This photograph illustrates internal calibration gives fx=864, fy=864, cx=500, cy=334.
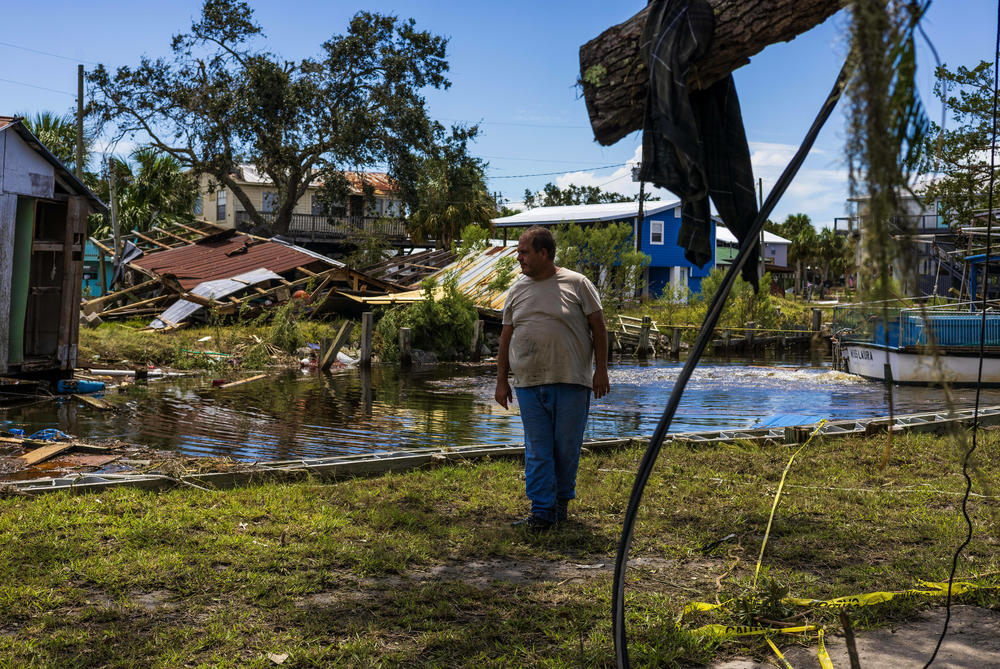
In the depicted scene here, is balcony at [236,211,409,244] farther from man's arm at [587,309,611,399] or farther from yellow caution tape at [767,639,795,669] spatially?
yellow caution tape at [767,639,795,669]

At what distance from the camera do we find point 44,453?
349 inches

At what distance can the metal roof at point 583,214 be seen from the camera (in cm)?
4788

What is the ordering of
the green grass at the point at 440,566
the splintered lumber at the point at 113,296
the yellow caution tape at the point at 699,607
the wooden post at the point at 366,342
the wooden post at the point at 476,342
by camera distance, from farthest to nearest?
the wooden post at the point at 476,342 < the splintered lumber at the point at 113,296 < the wooden post at the point at 366,342 < the yellow caution tape at the point at 699,607 < the green grass at the point at 440,566

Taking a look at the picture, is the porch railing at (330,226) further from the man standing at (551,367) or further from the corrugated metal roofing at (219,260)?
the man standing at (551,367)

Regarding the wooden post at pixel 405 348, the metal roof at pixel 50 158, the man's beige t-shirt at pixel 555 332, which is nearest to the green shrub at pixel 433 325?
the wooden post at pixel 405 348

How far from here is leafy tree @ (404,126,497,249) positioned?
4709 cm

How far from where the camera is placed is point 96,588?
443 centimetres

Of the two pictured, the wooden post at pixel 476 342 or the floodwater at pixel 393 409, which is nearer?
the floodwater at pixel 393 409

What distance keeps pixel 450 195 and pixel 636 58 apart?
44429 mm

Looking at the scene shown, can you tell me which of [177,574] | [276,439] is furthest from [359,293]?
[177,574]

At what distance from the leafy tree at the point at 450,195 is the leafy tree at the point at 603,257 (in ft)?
40.4

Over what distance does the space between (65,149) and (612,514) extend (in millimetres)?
39704

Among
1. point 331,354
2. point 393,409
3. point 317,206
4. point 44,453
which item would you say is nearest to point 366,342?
point 331,354

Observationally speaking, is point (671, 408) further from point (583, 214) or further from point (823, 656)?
point (583, 214)
